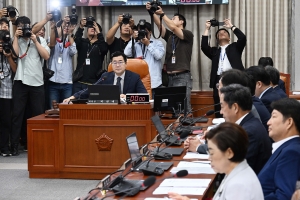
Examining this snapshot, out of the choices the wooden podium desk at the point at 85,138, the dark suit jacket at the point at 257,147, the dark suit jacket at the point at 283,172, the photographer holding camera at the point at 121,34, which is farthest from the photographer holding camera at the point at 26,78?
the dark suit jacket at the point at 283,172

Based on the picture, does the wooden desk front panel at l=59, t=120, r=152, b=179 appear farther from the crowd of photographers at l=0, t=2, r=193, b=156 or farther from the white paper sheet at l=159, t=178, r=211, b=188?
the white paper sheet at l=159, t=178, r=211, b=188

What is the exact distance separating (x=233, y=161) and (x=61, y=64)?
17.6ft

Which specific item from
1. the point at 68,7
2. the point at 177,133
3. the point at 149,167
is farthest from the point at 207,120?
the point at 68,7

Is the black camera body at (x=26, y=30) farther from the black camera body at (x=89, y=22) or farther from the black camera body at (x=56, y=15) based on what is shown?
the black camera body at (x=89, y=22)

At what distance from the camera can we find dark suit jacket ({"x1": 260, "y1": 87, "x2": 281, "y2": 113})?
5.19 meters

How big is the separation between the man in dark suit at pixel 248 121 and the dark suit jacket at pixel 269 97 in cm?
167

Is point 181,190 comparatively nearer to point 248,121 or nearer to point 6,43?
point 248,121

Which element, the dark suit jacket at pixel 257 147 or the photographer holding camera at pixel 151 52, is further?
the photographer holding camera at pixel 151 52

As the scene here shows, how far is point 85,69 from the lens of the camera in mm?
7672

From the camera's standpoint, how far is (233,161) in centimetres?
250

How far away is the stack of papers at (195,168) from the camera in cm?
356

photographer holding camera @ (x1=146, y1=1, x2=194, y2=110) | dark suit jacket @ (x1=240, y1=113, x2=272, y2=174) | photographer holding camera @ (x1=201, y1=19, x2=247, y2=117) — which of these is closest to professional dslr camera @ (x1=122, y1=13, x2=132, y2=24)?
photographer holding camera @ (x1=146, y1=1, x2=194, y2=110)

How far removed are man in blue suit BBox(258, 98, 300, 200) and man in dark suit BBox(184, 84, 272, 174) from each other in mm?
241

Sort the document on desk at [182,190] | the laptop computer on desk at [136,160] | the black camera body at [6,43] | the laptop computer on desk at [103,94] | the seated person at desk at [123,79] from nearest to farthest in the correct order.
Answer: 1. the document on desk at [182,190]
2. the laptop computer on desk at [136,160]
3. the laptop computer on desk at [103,94]
4. the seated person at desk at [123,79]
5. the black camera body at [6,43]
